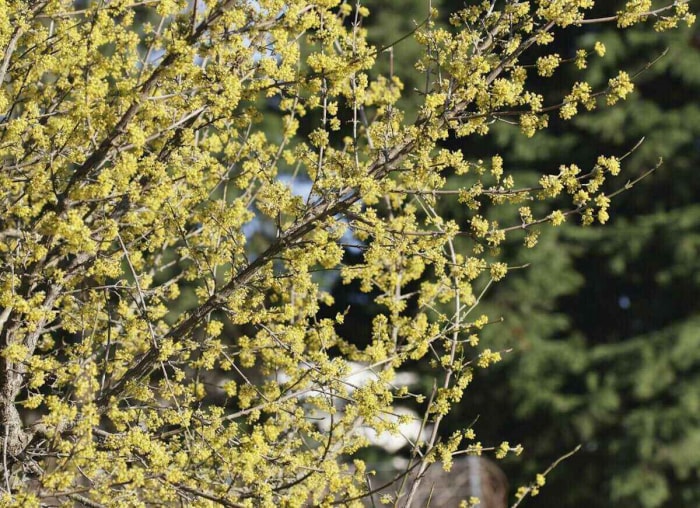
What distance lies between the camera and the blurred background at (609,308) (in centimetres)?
927

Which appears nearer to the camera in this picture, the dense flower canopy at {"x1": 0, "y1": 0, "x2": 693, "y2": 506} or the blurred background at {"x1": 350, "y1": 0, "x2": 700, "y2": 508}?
the dense flower canopy at {"x1": 0, "y1": 0, "x2": 693, "y2": 506}

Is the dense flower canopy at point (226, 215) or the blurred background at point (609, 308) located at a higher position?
the blurred background at point (609, 308)

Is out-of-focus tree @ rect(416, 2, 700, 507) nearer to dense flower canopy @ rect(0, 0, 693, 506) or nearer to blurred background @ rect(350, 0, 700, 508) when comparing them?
blurred background @ rect(350, 0, 700, 508)

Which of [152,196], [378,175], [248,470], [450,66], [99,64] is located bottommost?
[248,470]

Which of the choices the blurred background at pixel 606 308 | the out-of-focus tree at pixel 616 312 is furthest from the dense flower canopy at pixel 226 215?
the out-of-focus tree at pixel 616 312

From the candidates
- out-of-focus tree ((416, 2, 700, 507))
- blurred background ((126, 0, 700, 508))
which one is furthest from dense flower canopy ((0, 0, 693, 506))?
out-of-focus tree ((416, 2, 700, 507))

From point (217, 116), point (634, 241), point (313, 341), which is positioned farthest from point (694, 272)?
point (217, 116)

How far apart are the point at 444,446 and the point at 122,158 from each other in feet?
4.39

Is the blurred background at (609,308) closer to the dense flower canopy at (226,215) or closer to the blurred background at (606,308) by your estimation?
the blurred background at (606,308)

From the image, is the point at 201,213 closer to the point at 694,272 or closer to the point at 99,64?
the point at 99,64

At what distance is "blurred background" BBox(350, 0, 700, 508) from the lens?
927 centimetres

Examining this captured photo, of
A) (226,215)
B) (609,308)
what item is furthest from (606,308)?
(226,215)

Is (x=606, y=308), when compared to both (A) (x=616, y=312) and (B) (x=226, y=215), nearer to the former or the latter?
(A) (x=616, y=312)

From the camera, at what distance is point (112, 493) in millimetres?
2740
